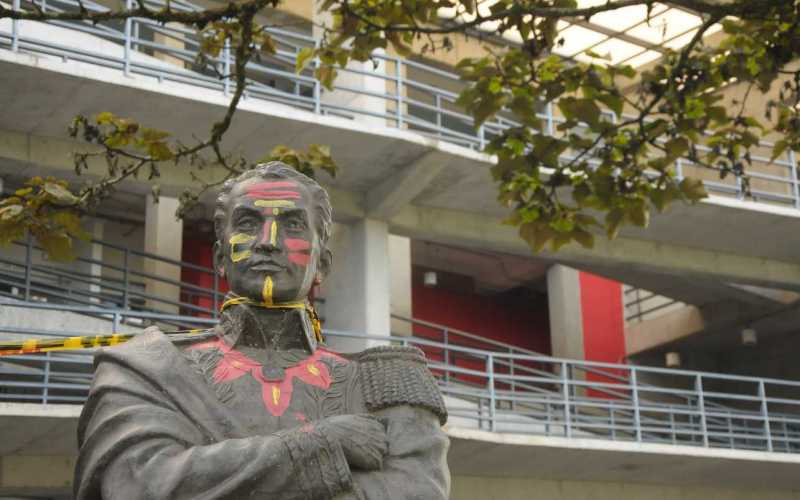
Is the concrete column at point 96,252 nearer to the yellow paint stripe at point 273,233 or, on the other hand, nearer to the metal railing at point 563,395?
the metal railing at point 563,395

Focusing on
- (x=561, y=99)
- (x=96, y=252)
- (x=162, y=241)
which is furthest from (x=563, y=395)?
(x=561, y=99)

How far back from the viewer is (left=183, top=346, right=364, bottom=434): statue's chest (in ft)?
13.0

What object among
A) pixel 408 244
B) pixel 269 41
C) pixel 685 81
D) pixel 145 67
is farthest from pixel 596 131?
pixel 408 244

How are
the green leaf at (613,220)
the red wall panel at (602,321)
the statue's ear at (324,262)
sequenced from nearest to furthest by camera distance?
the statue's ear at (324,262), the green leaf at (613,220), the red wall panel at (602,321)

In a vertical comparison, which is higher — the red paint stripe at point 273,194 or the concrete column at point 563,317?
the concrete column at point 563,317

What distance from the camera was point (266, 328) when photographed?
420 cm

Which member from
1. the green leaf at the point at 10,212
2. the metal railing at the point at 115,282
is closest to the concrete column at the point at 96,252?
the metal railing at the point at 115,282

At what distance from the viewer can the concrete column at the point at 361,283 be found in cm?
1627

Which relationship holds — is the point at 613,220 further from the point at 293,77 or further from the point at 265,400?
the point at 265,400

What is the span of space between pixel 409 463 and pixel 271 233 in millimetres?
829

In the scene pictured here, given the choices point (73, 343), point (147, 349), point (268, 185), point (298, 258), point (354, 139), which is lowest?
point (147, 349)

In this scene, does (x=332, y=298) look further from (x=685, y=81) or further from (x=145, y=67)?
(x=685, y=81)

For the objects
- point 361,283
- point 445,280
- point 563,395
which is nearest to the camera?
point 563,395

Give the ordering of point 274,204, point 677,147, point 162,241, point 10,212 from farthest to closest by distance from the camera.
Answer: point 162,241
point 677,147
point 10,212
point 274,204
